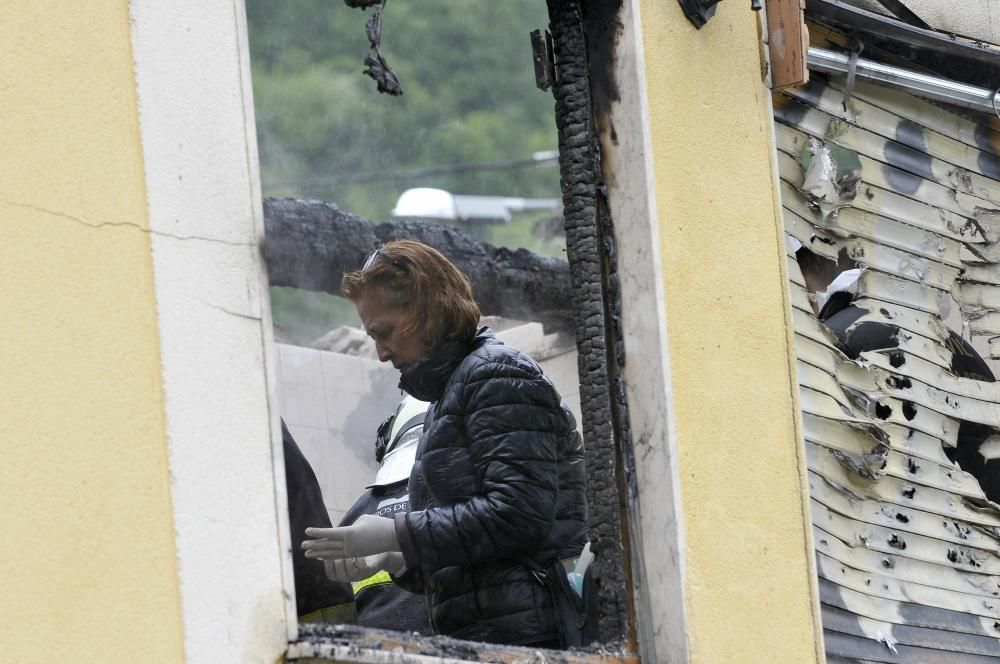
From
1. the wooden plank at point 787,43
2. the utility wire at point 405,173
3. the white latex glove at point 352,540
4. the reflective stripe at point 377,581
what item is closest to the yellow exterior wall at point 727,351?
the wooden plank at point 787,43

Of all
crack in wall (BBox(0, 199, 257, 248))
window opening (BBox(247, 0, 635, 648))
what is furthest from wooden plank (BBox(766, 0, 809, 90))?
crack in wall (BBox(0, 199, 257, 248))

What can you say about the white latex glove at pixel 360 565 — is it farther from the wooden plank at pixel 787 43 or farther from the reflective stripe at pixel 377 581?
Answer: the wooden plank at pixel 787 43

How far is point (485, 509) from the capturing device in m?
4.48

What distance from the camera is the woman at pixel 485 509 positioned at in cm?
450

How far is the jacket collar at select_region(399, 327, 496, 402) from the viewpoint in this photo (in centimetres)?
479

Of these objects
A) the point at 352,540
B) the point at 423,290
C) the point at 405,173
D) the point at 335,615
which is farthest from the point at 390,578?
the point at 405,173

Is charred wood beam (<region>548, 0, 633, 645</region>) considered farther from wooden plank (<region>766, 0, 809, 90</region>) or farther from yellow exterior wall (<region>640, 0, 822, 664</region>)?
wooden plank (<region>766, 0, 809, 90</region>)

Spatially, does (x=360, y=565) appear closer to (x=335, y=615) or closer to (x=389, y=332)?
(x=335, y=615)

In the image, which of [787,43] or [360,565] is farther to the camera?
[787,43]

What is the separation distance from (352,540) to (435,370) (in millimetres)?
566

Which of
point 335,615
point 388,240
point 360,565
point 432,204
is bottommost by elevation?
point 335,615

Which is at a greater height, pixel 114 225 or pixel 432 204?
pixel 432 204

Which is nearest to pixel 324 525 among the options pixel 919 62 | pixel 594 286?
pixel 594 286

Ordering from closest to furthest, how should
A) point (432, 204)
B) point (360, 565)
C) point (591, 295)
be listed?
point (591, 295), point (360, 565), point (432, 204)
